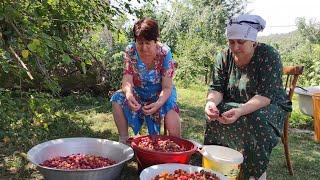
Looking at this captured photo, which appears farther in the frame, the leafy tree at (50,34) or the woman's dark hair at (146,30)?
the woman's dark hair at (146,30)

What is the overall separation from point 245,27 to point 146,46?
0.78m

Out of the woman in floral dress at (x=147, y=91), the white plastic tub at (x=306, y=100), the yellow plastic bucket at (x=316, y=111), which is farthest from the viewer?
the white plastic tub at (x=306, y=100)

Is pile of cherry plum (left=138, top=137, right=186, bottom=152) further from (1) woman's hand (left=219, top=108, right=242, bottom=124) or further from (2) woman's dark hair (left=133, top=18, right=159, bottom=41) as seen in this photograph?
(2) woman's dark hair (left=133, top=18, right=159, bottom=41)

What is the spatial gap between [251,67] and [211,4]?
13.2 m

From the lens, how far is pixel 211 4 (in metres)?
15.4

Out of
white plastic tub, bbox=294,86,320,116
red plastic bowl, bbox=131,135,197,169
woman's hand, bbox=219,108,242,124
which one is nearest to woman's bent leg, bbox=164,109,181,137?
red plastic bowl, bbox=131,135,197,169

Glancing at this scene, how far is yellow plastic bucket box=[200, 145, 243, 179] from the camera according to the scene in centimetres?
237

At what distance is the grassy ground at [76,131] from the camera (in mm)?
2945

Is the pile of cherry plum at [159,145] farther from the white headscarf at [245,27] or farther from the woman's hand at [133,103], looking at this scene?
the white headscarf at [245,27]

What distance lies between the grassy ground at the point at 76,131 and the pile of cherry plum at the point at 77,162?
31 centimetres

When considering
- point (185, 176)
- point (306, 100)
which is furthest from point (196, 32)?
point (185, 176)

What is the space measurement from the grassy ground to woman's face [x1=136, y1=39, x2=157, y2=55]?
83cm

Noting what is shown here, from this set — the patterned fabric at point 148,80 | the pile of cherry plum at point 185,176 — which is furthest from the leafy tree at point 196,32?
the pile of cherry plum at point 185,176

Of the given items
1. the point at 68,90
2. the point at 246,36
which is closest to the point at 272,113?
the point at 246,36
